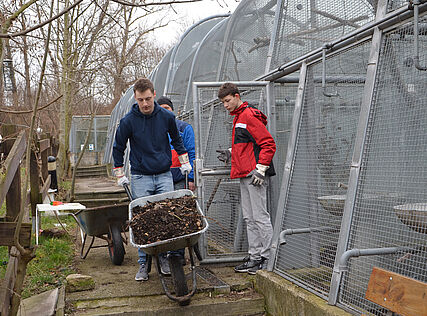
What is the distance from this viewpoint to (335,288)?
359 centimetres

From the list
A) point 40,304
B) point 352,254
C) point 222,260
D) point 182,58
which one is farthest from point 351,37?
point 182,58

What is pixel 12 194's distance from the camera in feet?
15.2

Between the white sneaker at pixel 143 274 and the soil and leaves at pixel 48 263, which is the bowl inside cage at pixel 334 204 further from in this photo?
the soil and leaves at pixel 48 263

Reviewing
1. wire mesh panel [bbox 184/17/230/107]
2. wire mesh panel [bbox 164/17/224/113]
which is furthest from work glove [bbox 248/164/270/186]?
wire mesh panel [bbox 164/17/224/113]

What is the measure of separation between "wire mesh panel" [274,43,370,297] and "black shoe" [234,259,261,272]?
46 cm

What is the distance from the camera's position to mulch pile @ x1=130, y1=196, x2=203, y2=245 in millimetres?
4281

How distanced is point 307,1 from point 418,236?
9.11ft

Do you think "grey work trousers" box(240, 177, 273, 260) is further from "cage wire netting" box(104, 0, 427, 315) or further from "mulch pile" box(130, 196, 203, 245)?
"mulch pile" box(130, 196, 203, 245)

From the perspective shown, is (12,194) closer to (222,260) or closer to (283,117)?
(222,260)

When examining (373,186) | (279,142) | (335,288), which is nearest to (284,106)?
(279,142)

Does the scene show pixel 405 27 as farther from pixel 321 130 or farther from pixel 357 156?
pixel 321 130

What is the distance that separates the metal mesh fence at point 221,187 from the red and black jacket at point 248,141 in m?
0.55

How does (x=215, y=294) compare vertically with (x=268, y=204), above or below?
below

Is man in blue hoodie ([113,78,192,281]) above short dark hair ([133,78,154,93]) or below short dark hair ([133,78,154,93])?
below
